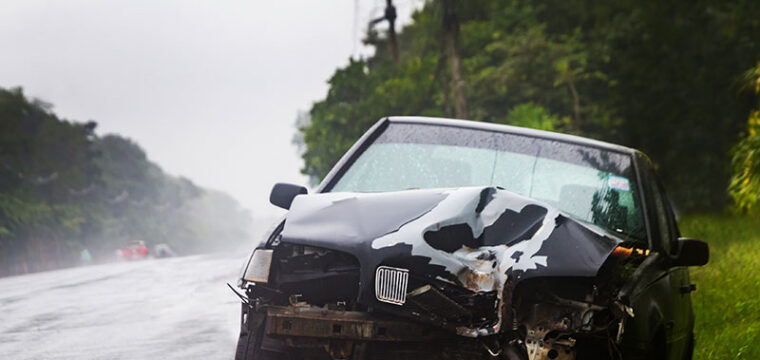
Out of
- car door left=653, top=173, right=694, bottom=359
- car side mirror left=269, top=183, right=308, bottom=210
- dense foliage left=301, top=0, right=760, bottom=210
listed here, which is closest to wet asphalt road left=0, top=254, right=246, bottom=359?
car side mirror left=269, top=183, right=308, bottom=210

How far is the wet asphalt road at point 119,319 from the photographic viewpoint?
8945 mm

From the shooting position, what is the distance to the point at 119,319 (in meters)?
11.8

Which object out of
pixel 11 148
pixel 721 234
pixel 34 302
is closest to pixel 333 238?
pixel 34 302

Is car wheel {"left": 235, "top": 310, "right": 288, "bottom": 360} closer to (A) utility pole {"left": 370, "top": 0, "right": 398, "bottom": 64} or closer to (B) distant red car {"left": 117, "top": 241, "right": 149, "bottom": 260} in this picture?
(A) utility pole {"left": 370, "top": 0, "right": 398, "bottom": 64}

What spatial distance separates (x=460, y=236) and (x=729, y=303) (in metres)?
7.61

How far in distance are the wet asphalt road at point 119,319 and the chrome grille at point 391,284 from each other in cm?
479

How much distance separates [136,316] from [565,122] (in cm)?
3175

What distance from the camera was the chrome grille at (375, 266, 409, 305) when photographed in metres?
3.91

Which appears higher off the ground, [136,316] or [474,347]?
[474,347]

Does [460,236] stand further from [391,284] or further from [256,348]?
[256,348]

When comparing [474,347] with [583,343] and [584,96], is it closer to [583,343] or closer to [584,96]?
[583,343]

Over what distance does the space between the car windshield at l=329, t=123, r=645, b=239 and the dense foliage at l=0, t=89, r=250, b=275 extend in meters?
52.6

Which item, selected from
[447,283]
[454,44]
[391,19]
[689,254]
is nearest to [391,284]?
[447,283]

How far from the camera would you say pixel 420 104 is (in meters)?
48.0
